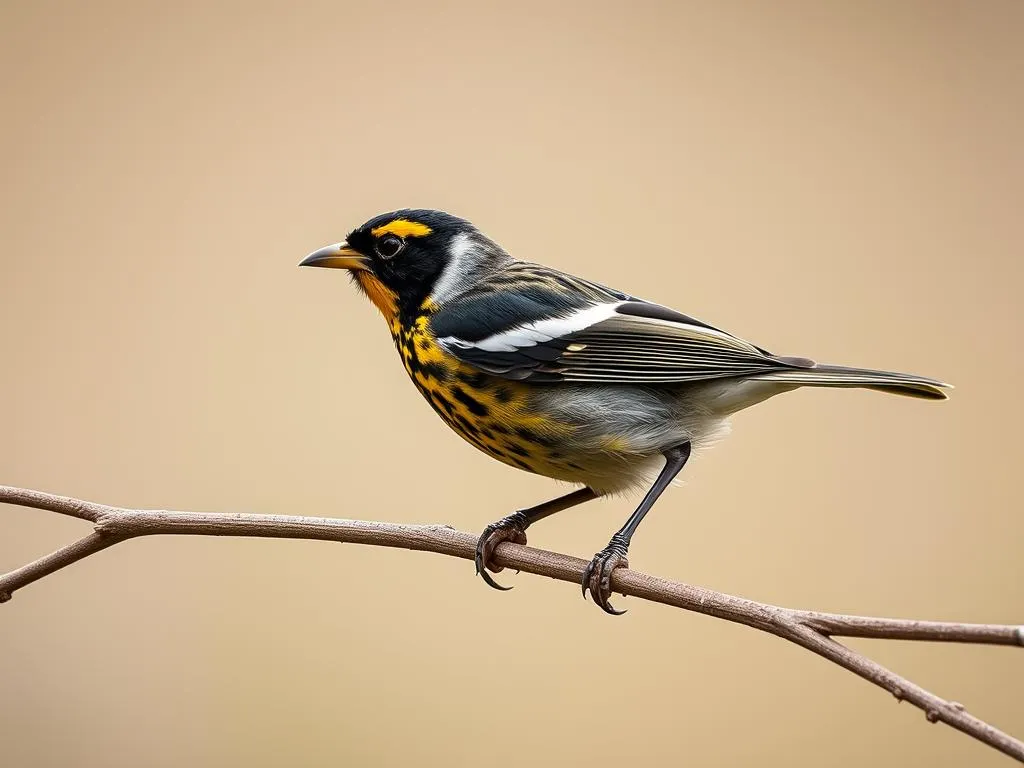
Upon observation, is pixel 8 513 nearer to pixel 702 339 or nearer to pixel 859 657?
pixel 702 339

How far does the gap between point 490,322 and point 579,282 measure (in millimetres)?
435

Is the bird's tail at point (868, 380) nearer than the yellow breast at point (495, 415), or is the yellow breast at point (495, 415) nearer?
the bird's tail at point (868, 380)

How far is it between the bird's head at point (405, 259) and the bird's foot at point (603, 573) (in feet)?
3.17

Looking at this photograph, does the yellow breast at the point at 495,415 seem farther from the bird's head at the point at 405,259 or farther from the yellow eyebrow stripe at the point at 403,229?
the yellow eyebrow stripe at the point at 403,229

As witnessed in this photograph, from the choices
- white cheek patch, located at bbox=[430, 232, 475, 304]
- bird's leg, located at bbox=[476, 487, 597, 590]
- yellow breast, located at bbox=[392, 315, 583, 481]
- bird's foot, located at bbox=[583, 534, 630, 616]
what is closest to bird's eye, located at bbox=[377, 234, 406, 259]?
white cheek patch, located at bbox=[430, 232, 475, 304]

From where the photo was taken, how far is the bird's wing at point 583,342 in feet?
9.44

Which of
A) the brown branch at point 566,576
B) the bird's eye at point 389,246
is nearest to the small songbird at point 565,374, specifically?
the bird's eye at point 389,246

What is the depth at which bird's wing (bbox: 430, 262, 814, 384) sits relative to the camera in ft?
9.44

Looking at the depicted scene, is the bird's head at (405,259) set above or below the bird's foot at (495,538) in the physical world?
above

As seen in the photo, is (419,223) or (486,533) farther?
(419,223)

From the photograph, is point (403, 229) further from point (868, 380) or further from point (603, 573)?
point (868, 380)

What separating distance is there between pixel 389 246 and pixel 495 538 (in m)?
0.95

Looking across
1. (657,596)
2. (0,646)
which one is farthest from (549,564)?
(0,646)

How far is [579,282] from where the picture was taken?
3.32 metres
